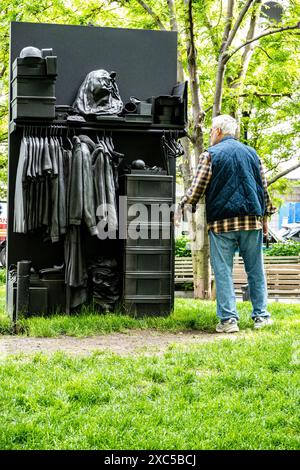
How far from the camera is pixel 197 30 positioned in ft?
55.1

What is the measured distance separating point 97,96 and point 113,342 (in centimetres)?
304

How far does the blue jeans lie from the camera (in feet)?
26.6

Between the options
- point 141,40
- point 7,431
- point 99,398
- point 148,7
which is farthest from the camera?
point 148,7

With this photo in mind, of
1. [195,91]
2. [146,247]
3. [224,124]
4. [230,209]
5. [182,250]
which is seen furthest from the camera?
[182,250]

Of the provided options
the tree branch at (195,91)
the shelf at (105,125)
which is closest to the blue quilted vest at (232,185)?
the shelf at (105,125)

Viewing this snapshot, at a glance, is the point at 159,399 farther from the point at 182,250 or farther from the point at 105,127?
the point at 182,250

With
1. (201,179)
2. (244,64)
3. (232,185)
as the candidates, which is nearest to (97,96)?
(201,179)

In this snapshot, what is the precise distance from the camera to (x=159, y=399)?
200 inches

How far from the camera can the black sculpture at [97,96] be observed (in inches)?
359

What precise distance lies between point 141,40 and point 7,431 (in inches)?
252
